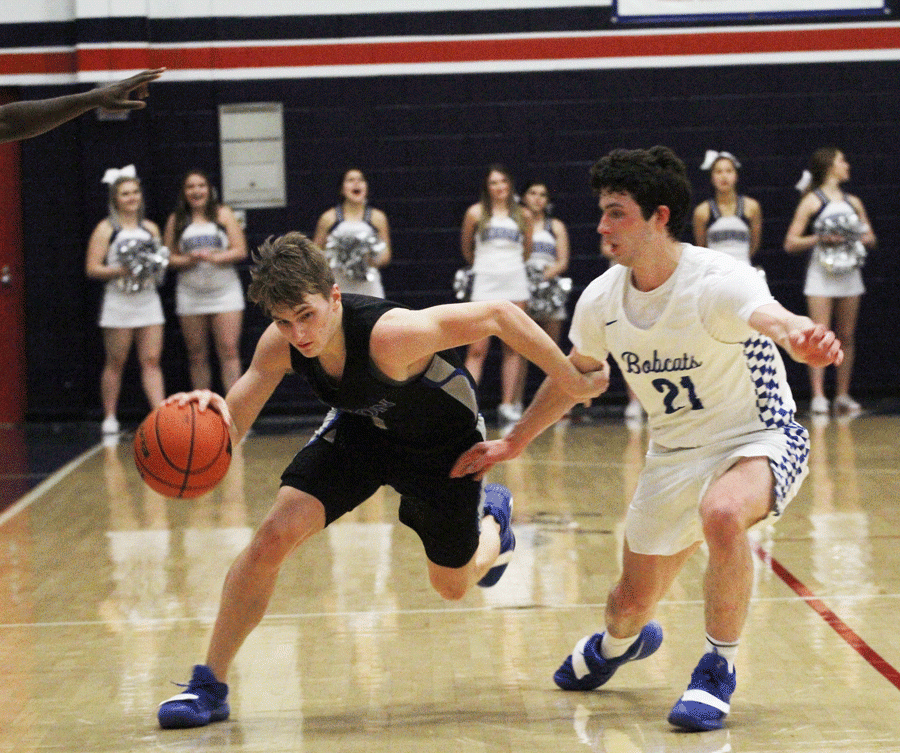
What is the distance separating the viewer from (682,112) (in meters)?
10.4

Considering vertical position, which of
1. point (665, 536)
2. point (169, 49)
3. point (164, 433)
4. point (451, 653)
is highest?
point (169, 49)

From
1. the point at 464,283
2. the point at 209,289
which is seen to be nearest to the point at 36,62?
the point at 209,289

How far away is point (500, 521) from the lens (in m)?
4.24

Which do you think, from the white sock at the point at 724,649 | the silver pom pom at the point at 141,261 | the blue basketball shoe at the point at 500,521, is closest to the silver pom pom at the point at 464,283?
the silver pom pom at the point at 141,261

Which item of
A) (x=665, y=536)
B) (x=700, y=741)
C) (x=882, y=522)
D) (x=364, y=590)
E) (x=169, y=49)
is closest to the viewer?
(x=700, y=741)

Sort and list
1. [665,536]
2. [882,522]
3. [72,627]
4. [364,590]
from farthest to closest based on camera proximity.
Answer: [882,522]
[364,590]
[72,627]
[665,536]

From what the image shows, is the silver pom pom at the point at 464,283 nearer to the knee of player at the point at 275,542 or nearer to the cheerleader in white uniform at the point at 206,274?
the cheerleader in white uniform at the point at 206,274

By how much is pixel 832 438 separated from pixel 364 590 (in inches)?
174

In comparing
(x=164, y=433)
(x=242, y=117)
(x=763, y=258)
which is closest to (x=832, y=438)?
(x=763, y=258)

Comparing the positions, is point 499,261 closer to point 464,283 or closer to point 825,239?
point 464,283

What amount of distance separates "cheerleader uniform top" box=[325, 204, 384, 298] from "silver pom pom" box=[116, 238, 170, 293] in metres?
1.21

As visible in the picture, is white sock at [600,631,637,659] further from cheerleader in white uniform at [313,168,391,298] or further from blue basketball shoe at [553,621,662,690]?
cheerleader in white uniform at [313,168,391,298]

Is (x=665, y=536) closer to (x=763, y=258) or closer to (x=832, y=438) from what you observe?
(x=832, y=438)

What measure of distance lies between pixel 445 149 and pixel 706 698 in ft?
24.8
